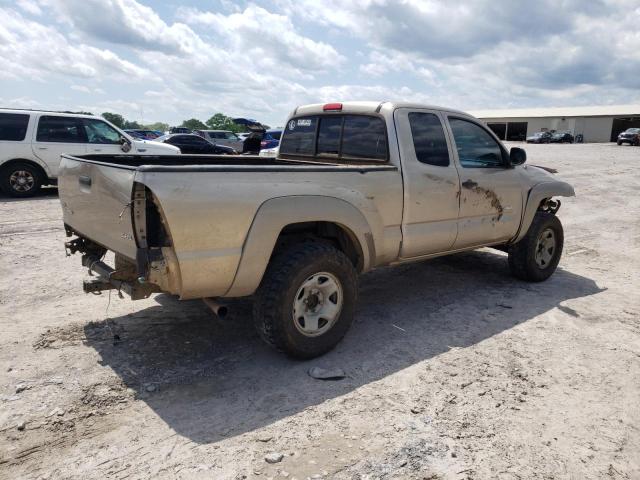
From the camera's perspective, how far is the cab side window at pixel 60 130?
11.2m

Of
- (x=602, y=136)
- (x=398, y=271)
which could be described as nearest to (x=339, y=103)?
(x=398, y=271)

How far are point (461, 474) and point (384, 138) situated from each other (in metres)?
2.79

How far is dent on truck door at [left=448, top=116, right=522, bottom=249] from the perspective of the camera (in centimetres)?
489

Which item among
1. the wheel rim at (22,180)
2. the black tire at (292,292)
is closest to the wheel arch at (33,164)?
the wheel rim at (22,180)

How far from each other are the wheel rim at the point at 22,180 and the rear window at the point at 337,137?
822 cm

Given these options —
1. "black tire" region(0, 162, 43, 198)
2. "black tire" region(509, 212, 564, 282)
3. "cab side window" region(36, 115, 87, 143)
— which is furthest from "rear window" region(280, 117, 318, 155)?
"black tire" region(0, 162, 43, 198)

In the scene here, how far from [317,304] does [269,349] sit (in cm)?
57

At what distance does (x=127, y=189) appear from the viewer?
3094mm

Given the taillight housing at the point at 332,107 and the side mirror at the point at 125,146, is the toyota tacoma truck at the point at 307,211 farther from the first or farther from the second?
the side mirror at the point at 125,146

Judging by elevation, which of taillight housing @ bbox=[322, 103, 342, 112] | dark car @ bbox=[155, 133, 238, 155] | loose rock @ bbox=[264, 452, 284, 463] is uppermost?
taillight housing @ bbox=[322, 103, 342, 112]

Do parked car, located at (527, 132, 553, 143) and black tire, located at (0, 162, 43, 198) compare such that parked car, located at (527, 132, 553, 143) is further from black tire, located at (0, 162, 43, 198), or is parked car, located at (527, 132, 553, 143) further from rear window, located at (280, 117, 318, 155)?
rear window, located at (280, 117, 318, 155)

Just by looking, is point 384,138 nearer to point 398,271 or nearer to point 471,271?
point 398,271

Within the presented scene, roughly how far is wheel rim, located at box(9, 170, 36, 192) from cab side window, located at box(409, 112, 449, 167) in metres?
9.93

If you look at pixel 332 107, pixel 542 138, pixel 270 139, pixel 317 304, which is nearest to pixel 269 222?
pixel 317 304
